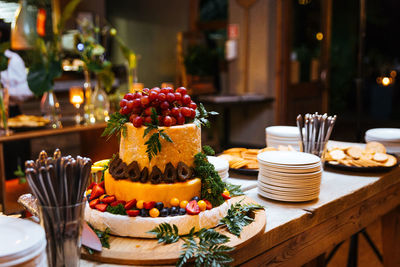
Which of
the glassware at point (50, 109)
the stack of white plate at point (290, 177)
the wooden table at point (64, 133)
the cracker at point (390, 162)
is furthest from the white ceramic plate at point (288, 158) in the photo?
the glassware at point (50, 109)

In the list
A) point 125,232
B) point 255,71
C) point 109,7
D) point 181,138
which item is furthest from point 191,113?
point 109,7

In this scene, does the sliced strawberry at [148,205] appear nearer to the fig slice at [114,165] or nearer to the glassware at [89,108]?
the fig slice at [114,165]

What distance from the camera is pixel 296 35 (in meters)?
6.29

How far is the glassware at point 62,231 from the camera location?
93 centimetres

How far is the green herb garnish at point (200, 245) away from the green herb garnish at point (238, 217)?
3.5 inches

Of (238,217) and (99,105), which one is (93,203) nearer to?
(238,217)

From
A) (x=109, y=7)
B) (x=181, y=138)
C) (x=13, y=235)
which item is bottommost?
(x=13, y=235)

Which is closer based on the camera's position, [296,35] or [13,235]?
[13,235]

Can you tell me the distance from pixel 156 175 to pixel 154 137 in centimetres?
12

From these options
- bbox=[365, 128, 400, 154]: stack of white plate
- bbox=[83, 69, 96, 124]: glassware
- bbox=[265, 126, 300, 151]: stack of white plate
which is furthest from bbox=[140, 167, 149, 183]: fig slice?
bbox=[83, 69, 96, 124]: glassware

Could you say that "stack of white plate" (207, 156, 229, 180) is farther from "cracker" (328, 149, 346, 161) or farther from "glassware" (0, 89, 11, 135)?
"glassware" (0, 89, 11, 135)

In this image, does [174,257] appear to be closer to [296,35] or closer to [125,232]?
[125,232]

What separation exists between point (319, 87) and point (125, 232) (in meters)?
5.87

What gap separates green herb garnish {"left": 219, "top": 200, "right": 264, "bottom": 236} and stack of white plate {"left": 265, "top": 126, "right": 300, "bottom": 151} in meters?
0.88
